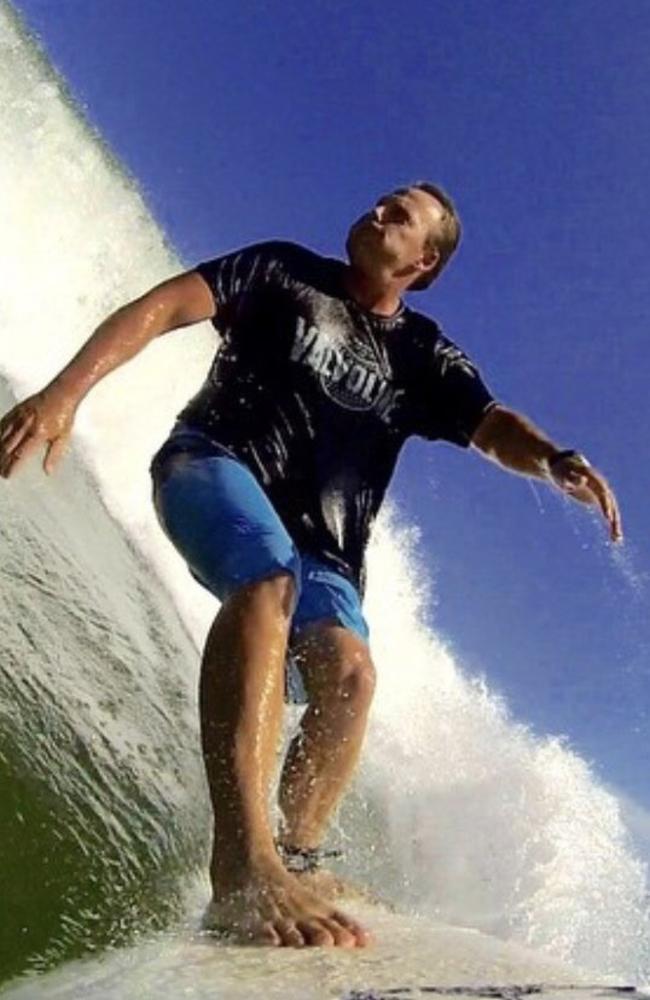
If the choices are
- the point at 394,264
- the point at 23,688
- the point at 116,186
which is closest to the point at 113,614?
the point at 23,688

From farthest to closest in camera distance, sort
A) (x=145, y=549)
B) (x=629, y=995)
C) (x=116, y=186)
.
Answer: (x=116, y=186), (x=145, y=549), (x=629, y=995)

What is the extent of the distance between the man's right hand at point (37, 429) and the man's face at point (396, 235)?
3.90 feet

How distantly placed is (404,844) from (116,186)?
1432 cm

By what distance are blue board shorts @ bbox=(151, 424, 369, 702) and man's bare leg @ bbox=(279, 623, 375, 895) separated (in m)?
0.08

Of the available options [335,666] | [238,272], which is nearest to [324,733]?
[335,666]

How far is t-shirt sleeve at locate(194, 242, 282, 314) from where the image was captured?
3893mm

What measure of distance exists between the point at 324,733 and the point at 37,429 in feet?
3.79

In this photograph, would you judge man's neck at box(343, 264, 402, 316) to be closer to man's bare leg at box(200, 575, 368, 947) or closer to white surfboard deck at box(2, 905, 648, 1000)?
man's bare leg at box(200, 575, 368, 947)

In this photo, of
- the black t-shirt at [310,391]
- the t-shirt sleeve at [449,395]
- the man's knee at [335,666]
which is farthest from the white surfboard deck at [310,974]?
the t-shirt sleeve at [449,395]

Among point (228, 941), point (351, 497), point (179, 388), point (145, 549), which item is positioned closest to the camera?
point (228, 941)

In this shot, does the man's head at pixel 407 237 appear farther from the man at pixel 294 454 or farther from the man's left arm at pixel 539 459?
the man's left arm at pixel 539 459

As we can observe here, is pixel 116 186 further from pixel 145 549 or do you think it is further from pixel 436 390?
pixel 436 390

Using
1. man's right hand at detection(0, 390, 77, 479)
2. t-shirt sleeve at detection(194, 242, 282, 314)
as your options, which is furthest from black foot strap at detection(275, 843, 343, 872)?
t-shirt sleeve at detection(194, 242, 282, 314)

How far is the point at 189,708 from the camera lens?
497cm
